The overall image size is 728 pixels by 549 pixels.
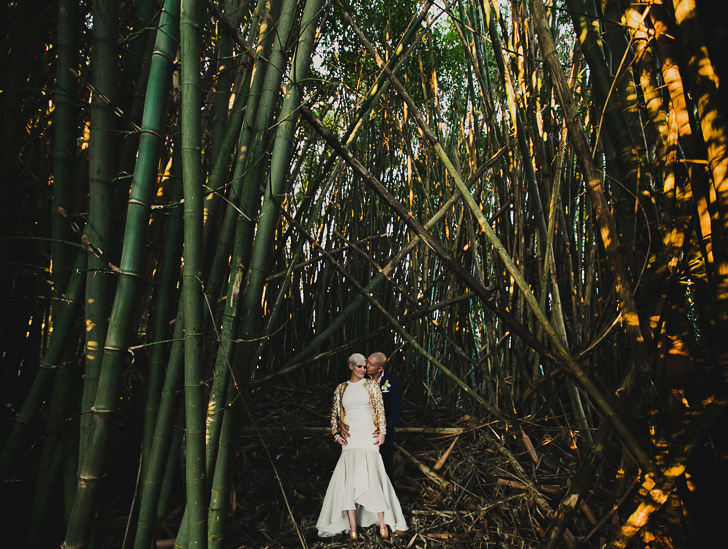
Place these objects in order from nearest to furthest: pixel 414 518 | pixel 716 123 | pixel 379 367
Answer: pixel 716 123 < pixel 414 518 < pixel 379 367

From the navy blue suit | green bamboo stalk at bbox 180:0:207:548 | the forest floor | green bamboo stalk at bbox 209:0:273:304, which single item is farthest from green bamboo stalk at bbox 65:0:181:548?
the navy blue suit

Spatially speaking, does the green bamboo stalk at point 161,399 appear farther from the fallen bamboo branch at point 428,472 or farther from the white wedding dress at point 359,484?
the fallen bamboo branch at point 428,472

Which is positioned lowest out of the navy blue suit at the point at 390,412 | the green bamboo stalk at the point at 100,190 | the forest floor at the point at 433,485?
the forest floor at the point at 433,485

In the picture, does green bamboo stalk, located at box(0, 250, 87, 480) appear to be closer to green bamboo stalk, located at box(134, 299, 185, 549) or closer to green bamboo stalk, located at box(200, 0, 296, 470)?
green bamboo stalk, located at box(134, 299, 185, 549)

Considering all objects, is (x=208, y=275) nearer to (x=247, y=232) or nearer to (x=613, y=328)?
(x=247, y=232)

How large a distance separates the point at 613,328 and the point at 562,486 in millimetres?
1028

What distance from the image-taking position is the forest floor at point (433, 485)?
5.28 feet

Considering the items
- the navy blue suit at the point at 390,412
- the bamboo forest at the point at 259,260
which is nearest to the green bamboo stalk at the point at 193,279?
the bamboo forest at the point at 259,260

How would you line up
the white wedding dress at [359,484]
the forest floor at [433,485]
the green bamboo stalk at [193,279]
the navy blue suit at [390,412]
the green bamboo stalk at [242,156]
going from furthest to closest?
the navy blue suit at [390,412] → the white wedding dress at [359,484] → the forest floor at [433,485] → the green bamboo stalk at [242,156] → the green bamboo stalk at [193,279]

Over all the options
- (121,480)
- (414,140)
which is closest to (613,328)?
(121,480)

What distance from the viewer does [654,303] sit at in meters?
0.86

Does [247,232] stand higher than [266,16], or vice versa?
[266,16]

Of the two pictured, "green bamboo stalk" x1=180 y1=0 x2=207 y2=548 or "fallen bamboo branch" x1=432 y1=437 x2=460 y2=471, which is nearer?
"green bamboo stalk" x1=180 y1=0 x2=207 y2=548

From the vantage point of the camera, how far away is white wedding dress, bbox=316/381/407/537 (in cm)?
179
